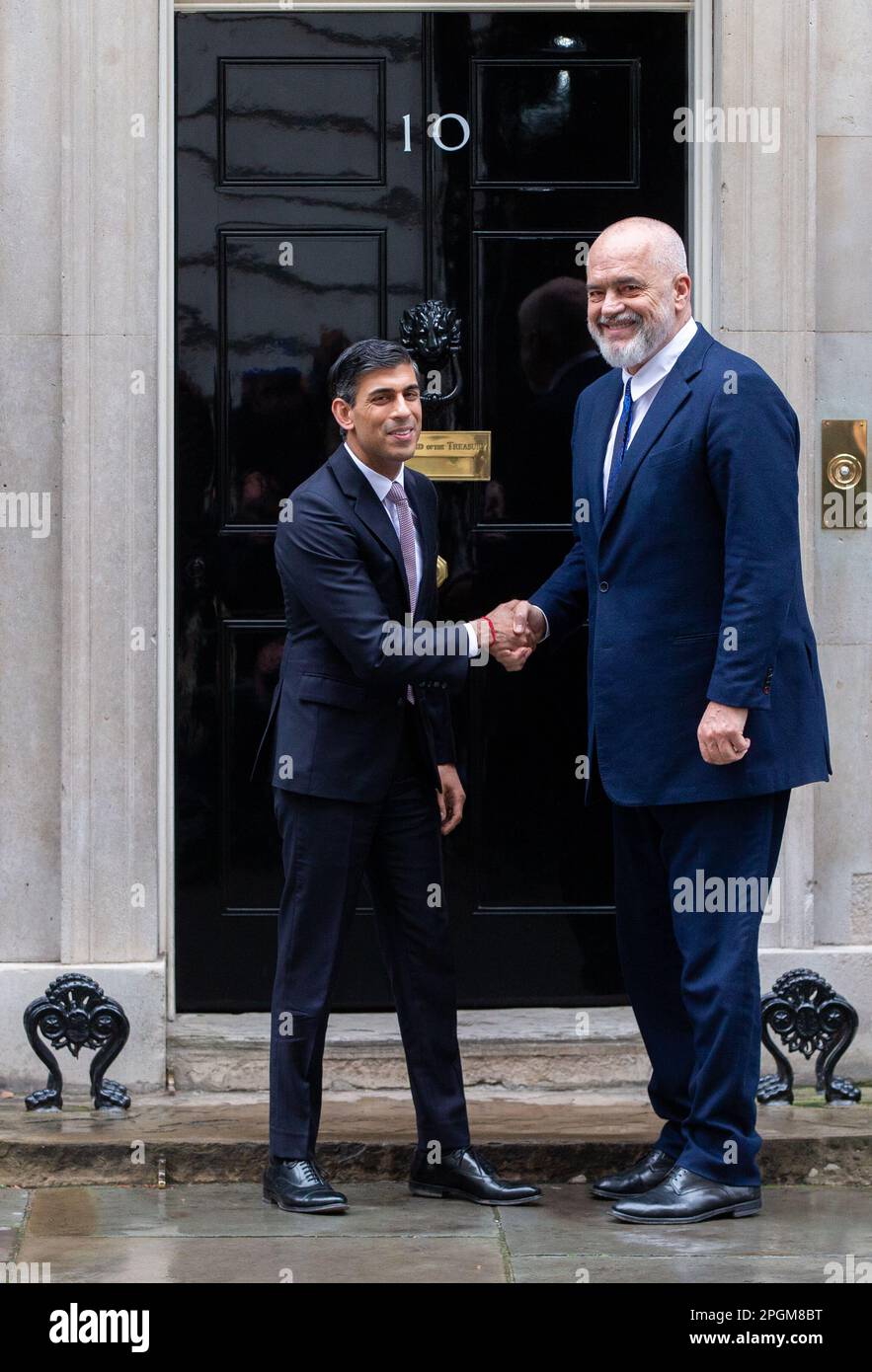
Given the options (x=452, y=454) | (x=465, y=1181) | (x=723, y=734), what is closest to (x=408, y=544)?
(x=723, y=734)

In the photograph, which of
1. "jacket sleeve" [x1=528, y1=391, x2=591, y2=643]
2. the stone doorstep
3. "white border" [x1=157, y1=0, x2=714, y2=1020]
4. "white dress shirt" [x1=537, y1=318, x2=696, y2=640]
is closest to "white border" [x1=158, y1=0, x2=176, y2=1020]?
"white border" [x1=157, y1=0, x2=714, y2=1020]

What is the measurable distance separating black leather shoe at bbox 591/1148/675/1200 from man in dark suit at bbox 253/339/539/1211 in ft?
0.72

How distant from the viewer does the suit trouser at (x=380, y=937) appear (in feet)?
15.2

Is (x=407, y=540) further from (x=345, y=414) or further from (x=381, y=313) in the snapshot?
(x=381, y=313)

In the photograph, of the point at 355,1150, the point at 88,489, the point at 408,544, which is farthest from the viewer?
the point at 88,489

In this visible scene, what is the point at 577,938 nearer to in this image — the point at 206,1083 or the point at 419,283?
the point at 206,1083

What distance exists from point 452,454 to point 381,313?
47 cm

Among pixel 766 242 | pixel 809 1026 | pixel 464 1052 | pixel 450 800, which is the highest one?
pixel 766 242

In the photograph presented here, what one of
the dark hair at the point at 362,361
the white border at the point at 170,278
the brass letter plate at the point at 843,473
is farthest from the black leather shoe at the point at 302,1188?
the brass letter plate at the point at 843,473

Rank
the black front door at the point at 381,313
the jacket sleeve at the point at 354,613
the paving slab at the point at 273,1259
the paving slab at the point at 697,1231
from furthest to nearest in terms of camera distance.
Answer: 1. the black front door at the point at 381,313
2. the jacket sleeve at the point at 354,613
3. the paving slab at the point at 697,1231
4. the paving slab at the point at 273,1259

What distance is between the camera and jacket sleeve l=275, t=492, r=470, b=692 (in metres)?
4.45

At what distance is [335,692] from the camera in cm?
459

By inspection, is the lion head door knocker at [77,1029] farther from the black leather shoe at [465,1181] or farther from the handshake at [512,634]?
the handshake at [512,634]

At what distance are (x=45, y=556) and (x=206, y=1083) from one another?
1611 mm
